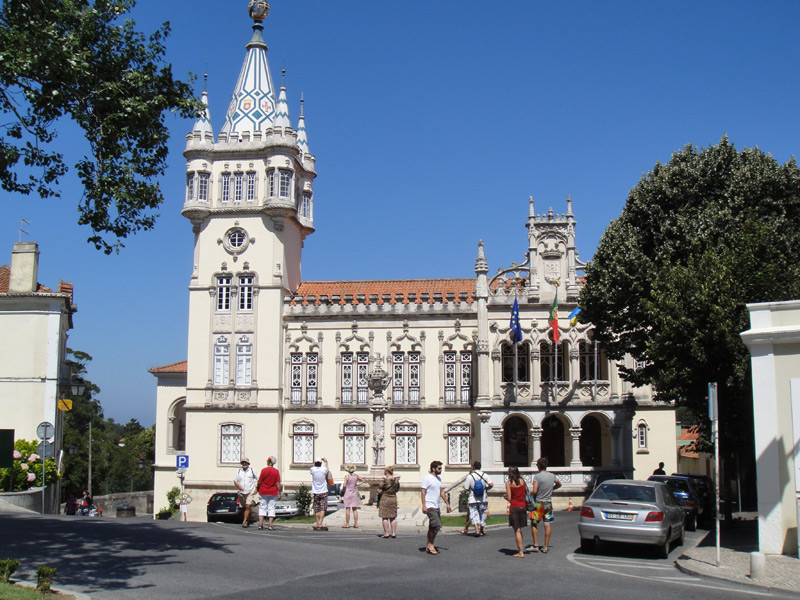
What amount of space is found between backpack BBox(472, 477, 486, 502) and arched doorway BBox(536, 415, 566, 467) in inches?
834

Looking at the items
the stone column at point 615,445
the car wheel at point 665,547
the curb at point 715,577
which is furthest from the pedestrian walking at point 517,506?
the stone column at point 615,445

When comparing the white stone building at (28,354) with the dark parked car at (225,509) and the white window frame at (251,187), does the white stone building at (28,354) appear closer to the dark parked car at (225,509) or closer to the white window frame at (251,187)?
the dark parked car at (225,509)

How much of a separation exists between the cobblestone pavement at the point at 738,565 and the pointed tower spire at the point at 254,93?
3317 centimetres

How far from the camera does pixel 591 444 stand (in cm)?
Answer: 4266

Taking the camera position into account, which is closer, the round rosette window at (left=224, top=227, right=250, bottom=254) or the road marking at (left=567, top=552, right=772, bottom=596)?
the road marking at (left=567, top=552, right=772, bottom=596)

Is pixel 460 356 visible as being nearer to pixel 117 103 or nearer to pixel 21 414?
pixel 21 414

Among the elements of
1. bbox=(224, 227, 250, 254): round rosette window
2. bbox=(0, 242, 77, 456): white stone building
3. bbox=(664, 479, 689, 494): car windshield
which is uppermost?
bbox=(224, 227, 250, 254): round rosette window

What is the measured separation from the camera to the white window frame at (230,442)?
42.9 m

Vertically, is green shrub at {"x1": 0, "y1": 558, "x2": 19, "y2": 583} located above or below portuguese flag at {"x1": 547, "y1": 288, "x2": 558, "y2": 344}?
below

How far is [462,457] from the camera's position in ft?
139

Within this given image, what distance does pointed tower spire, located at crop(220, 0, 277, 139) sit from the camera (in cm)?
4591

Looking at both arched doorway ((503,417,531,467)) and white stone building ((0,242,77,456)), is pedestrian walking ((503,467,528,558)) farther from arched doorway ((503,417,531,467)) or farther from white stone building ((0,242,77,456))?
white stone building ((0,242,77,456))

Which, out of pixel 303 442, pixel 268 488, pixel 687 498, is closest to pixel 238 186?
pixel 303 442

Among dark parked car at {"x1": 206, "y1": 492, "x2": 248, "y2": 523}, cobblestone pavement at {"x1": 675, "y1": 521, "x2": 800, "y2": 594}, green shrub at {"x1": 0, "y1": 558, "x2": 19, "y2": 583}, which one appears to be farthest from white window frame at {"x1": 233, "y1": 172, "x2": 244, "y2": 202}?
green shrub at {"x1": 0, "y1": 558, "x2": 19, "y2": 583}
